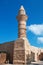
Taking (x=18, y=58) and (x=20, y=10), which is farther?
(x=20, y=10)

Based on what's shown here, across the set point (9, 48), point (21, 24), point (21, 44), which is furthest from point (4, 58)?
point (21, 24)

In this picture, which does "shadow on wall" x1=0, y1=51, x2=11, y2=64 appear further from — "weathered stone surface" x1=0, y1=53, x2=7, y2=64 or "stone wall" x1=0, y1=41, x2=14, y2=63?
"stone wall" x1=0, y1=41, x2=14, y2=63

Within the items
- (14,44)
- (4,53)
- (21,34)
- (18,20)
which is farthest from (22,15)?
(4,53)

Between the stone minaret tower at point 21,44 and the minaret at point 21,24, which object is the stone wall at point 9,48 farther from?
the minaret at point 21,24

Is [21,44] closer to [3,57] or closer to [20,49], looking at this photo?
[20,49]

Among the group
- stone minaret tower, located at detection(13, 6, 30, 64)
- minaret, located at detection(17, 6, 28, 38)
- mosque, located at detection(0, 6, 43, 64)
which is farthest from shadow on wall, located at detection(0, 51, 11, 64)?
minaret, located at detection(17, 6, 28, 38)

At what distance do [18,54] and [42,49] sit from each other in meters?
8.73

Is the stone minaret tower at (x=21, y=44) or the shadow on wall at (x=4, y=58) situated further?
the shadow on wall at (x=4, y=58)

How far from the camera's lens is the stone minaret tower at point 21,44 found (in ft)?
50.0

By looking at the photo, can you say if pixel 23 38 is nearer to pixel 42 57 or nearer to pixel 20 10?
pixel 20 10

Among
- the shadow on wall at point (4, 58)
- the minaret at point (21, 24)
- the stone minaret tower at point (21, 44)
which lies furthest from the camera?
the minaret at point (21, 24)

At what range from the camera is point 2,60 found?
15.4m

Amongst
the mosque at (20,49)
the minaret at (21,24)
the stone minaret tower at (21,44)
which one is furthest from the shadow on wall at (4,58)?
the minaret at (21,24)

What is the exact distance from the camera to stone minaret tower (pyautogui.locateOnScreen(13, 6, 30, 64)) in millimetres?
15250
